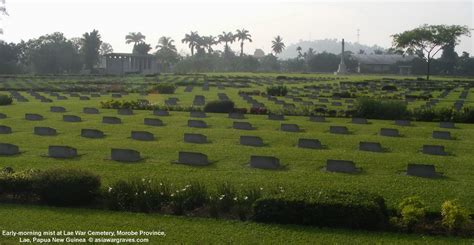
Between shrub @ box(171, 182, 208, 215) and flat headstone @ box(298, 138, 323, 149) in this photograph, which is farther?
flat headstone @ box(298, 138, 323, 149)

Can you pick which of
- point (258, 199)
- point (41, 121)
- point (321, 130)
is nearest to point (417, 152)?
point (321, 130)

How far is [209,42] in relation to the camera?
130375 millimetres

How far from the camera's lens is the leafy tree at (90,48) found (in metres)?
89.9

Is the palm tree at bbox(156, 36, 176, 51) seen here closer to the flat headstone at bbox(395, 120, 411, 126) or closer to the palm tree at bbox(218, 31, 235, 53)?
the palm tree at bbox(218, 31, 235, 53)

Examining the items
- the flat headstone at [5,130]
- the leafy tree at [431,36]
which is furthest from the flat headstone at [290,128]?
the leafy tree at [431,36]

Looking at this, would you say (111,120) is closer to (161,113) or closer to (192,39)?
(161,113)

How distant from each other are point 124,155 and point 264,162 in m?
3.97

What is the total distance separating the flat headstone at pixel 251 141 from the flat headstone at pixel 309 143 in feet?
4.40

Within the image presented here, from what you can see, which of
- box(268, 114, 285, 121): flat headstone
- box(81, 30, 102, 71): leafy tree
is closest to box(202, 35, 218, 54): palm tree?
box(81, 30, 102, 71): leafy tree

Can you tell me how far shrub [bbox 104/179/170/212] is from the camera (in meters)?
9.75

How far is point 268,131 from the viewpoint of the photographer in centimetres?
2006

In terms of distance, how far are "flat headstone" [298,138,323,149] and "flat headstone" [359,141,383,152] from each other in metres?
1.31

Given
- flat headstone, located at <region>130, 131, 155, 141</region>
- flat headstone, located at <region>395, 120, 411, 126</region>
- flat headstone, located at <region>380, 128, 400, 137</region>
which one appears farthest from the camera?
flat headstone, located at <region>395, 120, 411, 126</region>

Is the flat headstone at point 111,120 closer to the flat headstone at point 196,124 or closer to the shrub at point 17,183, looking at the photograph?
the flat headstone at point 196,124
